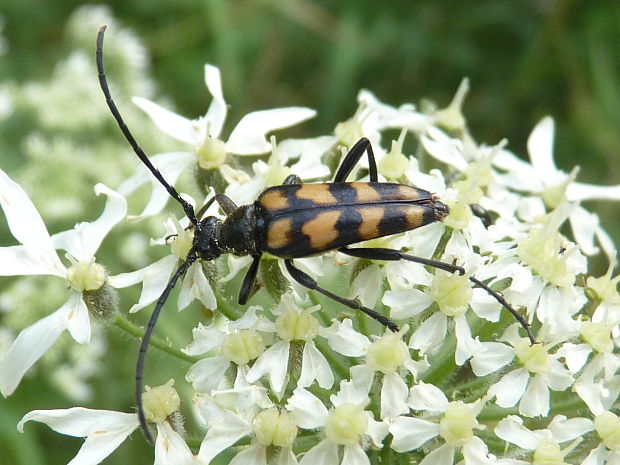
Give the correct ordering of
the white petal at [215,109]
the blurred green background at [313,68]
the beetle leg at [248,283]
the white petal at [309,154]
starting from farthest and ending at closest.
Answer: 1. the blurred green background at [313,68]
2. the white petal at [215,109]
3. the white petal at [309,154]
4. the beetle leg at [248,283]

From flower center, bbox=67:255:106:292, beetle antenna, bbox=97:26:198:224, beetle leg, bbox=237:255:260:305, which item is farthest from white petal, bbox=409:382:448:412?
flower center, bbox=67:255:106:292

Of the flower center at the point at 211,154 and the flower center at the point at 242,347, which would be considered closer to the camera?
the flower center at the point at 242,347

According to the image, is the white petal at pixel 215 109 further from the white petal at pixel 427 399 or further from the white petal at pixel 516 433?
the white petal at pixel 516 433

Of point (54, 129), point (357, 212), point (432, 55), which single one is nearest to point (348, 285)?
point (357, 212)

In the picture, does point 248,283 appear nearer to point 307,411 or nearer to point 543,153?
point 307,411

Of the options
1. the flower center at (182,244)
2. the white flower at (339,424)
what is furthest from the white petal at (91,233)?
the white flower at (339,424)

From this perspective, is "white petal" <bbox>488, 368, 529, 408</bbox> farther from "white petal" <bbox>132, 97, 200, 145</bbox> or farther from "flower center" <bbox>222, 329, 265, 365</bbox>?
"white petal" <bbox>132, 97, 200, 145</bbox>
